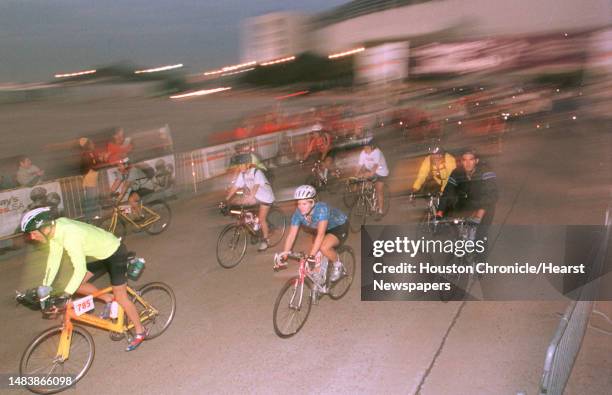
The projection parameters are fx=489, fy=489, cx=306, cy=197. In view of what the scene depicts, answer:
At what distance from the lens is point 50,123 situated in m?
41.6

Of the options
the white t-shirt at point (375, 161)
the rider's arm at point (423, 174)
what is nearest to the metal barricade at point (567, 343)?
the rider's arm at point (423, 174)

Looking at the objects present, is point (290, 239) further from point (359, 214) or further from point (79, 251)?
point (359, 214)

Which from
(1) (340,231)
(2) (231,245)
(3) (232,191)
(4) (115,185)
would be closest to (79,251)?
(1) (340,231)

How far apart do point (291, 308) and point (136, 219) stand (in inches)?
197

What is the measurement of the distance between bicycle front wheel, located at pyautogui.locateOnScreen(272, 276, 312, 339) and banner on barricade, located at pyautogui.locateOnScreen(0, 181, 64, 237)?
6077 millimetres

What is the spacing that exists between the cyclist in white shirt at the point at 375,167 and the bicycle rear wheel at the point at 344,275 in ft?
10.8

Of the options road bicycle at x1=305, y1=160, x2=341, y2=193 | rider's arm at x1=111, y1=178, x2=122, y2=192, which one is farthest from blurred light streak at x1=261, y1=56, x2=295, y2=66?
rider's arm at x1=111, y1=178, x2=122, y2=192

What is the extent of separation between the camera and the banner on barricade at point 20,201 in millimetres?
8938

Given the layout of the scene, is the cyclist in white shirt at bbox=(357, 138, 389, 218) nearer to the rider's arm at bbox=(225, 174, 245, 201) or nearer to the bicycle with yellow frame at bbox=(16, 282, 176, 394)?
the rider's arm at bbox=(225, 174, 245, 201)

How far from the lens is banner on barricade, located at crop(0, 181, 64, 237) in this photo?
8938 mm

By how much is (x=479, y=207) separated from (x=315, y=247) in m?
2.27

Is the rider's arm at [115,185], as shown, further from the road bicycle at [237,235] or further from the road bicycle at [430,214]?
the road bicycle at [430,214]

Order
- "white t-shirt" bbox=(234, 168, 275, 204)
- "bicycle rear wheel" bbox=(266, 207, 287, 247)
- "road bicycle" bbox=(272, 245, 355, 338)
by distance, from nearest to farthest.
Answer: "road bicycle" bbox=(272, 245, 355, 338) < "white t-shirt" bbox=(234, 168, 275, 204) < "bicycle rear wheel" bbox=(266, 207, 287, 247)

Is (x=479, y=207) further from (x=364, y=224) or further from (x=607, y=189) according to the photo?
(x=607, y=189)
